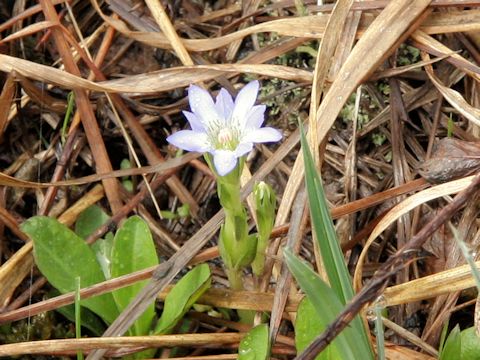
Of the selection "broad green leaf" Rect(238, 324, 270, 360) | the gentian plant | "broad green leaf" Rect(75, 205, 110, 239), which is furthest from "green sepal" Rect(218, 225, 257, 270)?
"broad green leaf" Rect(75, 205, 110, 239)

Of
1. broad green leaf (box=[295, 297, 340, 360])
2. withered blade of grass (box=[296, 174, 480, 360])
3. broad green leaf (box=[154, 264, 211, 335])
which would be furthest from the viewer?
broad green leaf (box=[154, 264, 211, 335])

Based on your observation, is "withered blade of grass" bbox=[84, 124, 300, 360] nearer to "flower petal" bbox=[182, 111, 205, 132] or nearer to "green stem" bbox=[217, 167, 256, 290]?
"green stem" bbox=[217, 167, 256, 290]

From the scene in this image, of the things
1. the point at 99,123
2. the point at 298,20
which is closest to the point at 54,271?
the point at 99,123

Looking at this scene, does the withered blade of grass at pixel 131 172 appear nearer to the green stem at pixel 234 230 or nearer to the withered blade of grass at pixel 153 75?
the withered blade of grass at pixel 153 75

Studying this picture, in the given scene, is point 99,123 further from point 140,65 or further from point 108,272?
point 108,272

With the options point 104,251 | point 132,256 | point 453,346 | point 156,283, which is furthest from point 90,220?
point 453,346

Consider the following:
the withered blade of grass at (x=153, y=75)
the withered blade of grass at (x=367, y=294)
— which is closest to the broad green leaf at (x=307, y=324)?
the withered blade of grass at (x=367, y=294)

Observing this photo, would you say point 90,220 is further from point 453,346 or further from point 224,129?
point 453,346
